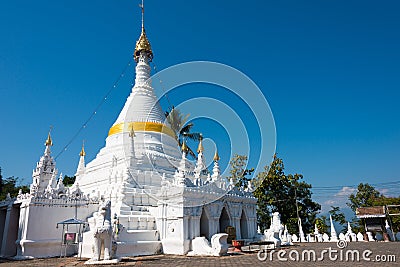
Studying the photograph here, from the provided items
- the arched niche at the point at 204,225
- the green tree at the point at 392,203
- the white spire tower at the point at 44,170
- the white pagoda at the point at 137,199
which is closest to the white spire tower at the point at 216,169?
the white pagoda at the point at 137,199

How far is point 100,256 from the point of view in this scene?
1560cm

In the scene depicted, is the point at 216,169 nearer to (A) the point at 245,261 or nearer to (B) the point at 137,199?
(B) the point at 137,199

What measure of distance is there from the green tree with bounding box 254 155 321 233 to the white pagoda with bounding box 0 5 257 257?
47.0ft

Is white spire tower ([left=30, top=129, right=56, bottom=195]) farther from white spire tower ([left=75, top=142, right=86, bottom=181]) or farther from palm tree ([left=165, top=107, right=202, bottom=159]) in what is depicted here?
palm tree ([left=165, top=107, right=202, bottom=159])

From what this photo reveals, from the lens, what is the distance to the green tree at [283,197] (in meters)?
41.3

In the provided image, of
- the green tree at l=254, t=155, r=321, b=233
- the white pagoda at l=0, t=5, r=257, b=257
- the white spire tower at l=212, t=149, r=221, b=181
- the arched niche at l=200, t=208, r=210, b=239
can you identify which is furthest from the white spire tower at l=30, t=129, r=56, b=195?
the green tree at l=254, t=155, r=321, b=233

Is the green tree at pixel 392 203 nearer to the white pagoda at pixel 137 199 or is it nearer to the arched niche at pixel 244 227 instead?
the arched niche at pixel 244 227

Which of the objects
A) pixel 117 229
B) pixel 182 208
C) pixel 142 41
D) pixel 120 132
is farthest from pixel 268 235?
pixel 142 41

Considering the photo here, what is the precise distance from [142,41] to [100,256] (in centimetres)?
2672

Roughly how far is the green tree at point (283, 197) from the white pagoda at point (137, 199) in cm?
1431

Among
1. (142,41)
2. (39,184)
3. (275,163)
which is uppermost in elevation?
(142,41)

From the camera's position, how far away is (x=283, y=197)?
4200 cm

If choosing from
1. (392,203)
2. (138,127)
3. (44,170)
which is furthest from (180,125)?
(392,203)

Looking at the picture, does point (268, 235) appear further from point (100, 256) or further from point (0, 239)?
point (0, 239)
